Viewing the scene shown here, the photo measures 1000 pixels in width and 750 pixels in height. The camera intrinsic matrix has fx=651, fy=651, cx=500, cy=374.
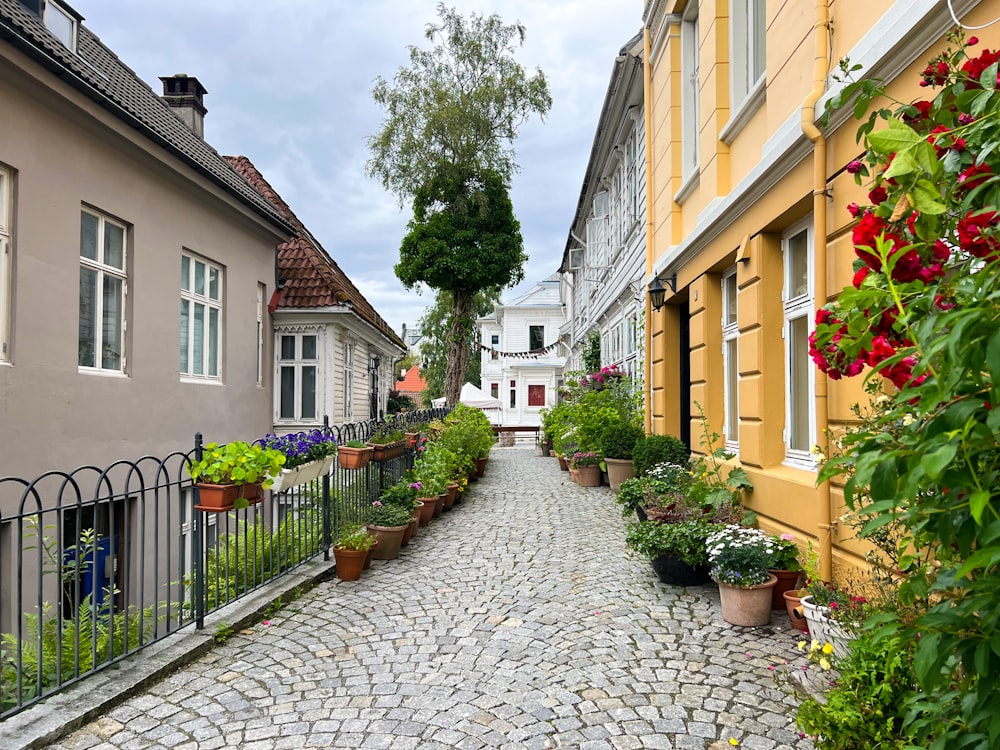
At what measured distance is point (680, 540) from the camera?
5.32m

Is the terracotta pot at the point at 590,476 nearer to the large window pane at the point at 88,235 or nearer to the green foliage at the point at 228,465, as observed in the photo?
the green foliage at the point at 228,465

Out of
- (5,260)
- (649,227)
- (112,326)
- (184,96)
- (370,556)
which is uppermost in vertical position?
(184,96)

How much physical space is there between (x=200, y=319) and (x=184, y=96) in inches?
298

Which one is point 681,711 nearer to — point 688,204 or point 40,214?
point 688,204

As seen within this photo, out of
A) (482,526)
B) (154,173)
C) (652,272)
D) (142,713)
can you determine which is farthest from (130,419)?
(652,272)

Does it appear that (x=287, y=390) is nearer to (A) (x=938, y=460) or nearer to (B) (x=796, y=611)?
(B) (x=796, y=611)

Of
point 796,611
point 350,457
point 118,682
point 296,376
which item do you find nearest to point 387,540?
point 350,457

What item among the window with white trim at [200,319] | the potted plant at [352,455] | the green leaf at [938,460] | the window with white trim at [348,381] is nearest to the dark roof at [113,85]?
the window with white trim at [200,319]

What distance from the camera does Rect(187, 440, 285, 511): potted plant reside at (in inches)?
181

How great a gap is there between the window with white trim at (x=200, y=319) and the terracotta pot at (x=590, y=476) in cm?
716

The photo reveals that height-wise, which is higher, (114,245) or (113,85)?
(113,85)

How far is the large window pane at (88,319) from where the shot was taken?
872cm

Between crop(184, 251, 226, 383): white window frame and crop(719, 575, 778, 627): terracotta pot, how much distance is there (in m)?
9.58

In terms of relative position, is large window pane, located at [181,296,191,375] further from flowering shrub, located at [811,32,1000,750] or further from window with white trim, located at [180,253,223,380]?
flowering shrub, located at [811,32,1000,750]
